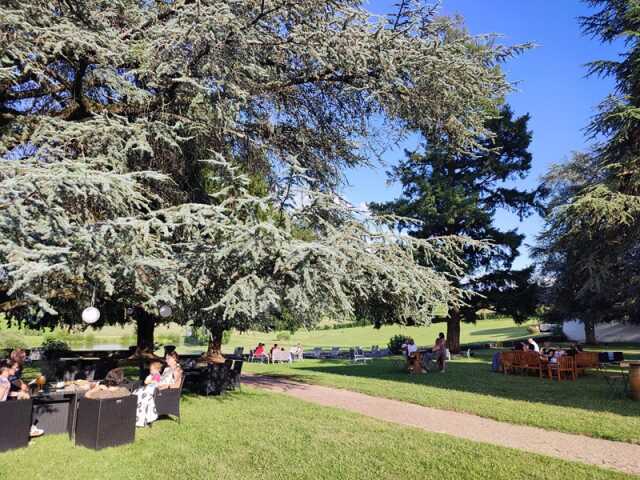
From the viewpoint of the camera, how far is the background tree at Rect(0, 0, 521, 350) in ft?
21.5

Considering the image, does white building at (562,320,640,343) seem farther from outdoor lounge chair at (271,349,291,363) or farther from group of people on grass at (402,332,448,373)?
group of people on grass at (402,332,448,373)

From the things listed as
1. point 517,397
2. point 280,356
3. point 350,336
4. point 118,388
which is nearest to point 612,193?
point 517,397

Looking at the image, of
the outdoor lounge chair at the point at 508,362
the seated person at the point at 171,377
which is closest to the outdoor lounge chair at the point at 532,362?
the outdoor lounge chair at the point at 508,362

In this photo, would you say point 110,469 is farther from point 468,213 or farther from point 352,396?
point 468,213

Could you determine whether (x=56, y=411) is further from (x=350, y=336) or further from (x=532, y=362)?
(x=350, y=336)

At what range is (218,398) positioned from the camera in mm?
11672

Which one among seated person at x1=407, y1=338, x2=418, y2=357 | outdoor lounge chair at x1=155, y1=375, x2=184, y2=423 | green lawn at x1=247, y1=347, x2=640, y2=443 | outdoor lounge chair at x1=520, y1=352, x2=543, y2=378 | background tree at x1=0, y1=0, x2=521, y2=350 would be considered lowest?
green lawn at x1=247, y1=347, x2=640, y2=443

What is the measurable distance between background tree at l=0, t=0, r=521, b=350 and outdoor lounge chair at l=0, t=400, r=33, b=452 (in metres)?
1.41

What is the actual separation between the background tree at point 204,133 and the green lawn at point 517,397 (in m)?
2.59

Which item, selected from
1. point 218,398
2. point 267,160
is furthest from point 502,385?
point 267,160

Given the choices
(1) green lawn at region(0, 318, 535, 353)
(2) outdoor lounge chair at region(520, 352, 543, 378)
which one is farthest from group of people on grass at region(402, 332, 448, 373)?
(1) green lawn at region(0, 318, 535, 353)

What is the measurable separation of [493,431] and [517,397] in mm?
3664

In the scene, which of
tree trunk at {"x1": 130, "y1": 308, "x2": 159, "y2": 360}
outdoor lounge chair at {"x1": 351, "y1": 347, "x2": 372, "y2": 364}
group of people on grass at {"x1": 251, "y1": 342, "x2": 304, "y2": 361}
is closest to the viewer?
tree trunk at {"x1": 130, "y1": 308, "x2": 159, "y2": 360}

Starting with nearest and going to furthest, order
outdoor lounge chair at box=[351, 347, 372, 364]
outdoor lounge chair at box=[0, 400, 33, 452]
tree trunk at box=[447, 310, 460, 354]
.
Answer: outdoor lounge chair at box=[0, 400, 33, 452] < outdoor lounge chair at box=[351, 347, 372, 364] < tree trunk at box=[447, 310, 460, 354]
